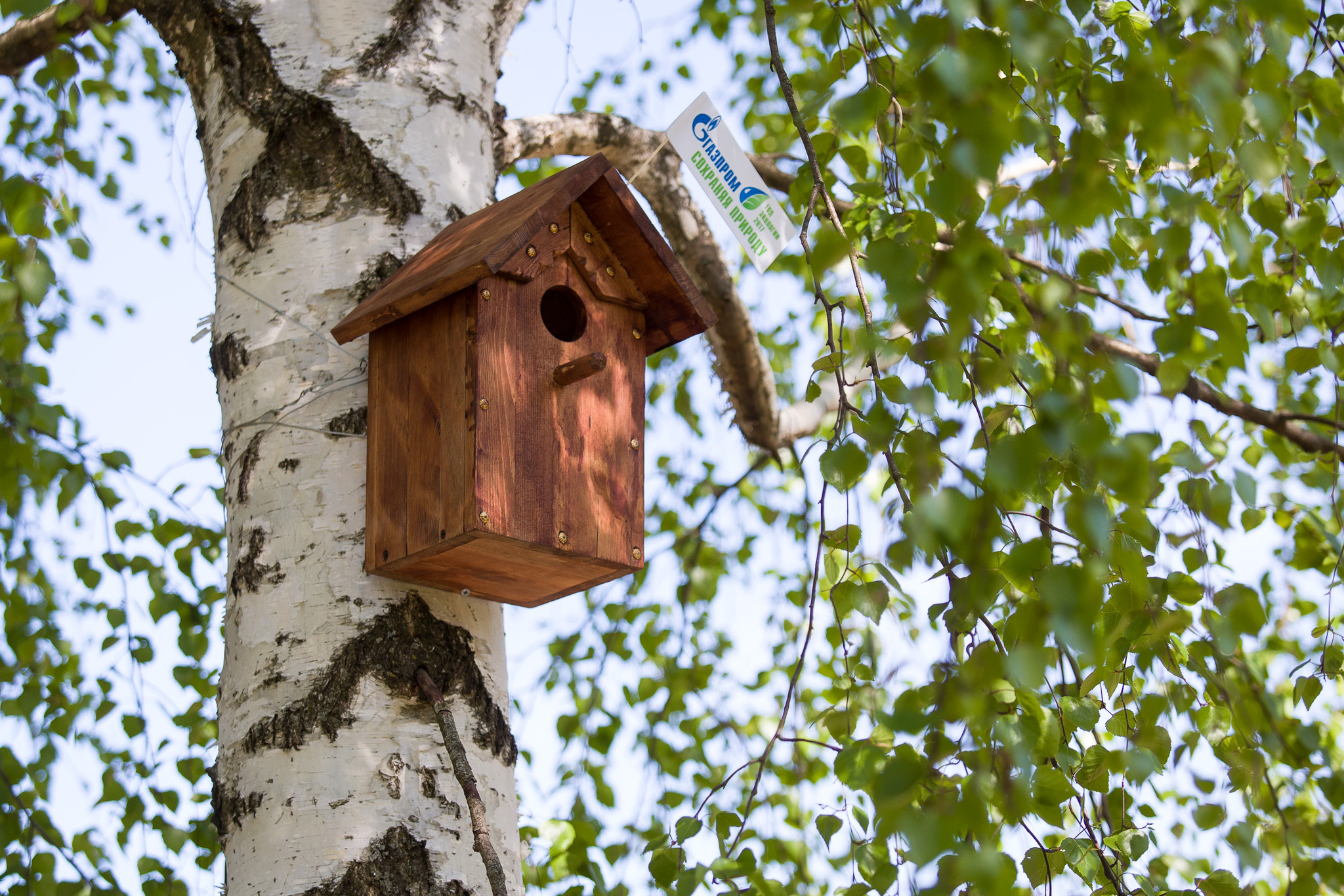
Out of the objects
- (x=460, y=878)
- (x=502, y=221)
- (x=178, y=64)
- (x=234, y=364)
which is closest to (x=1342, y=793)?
(x=460, y=878)

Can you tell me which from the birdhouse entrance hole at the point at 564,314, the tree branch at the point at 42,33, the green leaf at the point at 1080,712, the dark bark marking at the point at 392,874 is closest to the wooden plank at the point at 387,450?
the birdhouse entrance hole at the point at 564,314

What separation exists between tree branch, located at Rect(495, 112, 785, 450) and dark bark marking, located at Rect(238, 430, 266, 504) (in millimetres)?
781

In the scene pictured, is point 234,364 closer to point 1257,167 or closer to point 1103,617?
point 1103,617

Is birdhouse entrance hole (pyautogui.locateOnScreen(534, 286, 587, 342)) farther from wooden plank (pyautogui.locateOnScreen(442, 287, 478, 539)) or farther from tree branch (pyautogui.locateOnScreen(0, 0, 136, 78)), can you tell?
tree branch (pyautogui.locateOnScreen(0, 0, 136, 78))

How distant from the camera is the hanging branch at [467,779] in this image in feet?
4.71

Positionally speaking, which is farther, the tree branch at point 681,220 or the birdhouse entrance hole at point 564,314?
the tree branch at point 681,220

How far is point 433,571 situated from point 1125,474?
40.2 inches

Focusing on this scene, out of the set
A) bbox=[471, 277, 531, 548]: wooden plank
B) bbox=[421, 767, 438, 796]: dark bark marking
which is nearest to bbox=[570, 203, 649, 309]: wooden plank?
bbox=[471, 277, 531, 548]: wooden plank

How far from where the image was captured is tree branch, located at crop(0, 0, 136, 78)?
2.41 m

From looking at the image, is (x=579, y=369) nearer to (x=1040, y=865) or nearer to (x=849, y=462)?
(x=849, y=462)

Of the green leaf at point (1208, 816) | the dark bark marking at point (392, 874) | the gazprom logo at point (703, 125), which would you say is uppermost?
the gazprom logo at point (703, 125)

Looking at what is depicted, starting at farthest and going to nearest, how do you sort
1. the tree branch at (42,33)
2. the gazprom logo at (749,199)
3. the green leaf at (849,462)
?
the tree branch at (42,33) < the gazprom logo at (749,199) < the green leaf at (849,462)

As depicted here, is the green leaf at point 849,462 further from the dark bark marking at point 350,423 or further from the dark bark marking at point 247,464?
the dark bark marking at point 247,464

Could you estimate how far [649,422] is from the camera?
444 centimetres
